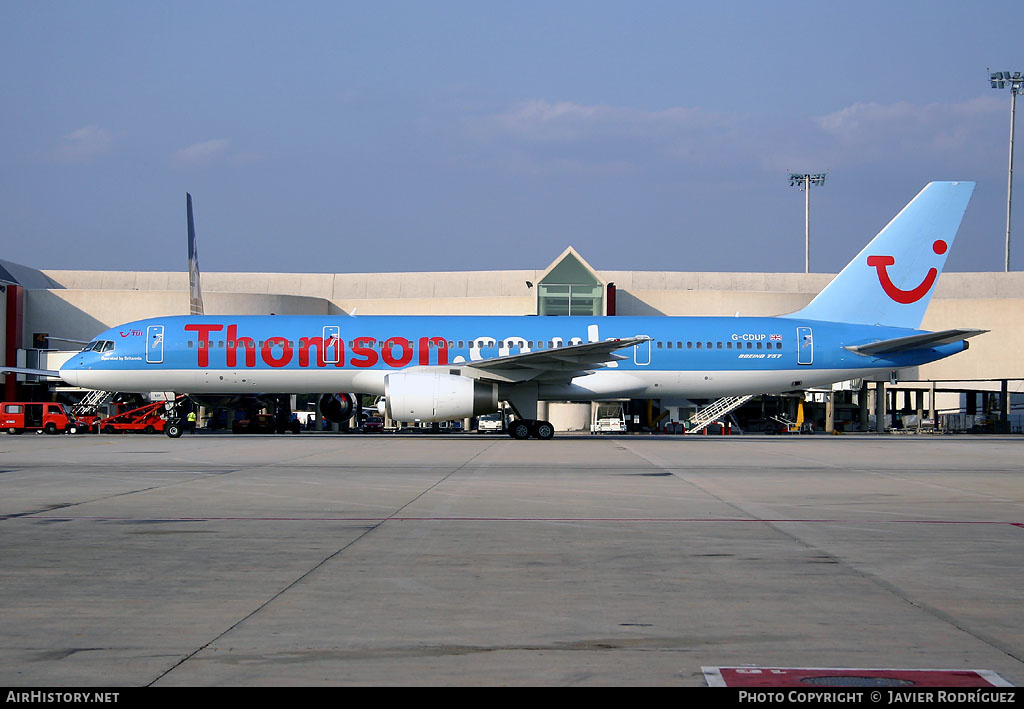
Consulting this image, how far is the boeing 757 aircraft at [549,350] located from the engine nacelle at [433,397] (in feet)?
0.14

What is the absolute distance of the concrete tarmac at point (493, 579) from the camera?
5.30 metres

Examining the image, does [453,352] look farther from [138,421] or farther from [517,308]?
[517,308]

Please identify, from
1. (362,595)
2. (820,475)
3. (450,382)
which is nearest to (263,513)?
(362,595)

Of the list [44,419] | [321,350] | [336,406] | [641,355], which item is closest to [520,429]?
[641,355]

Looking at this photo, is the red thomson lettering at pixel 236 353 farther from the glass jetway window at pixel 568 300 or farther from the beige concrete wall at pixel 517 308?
the beige concrete wall at pixel 517 308

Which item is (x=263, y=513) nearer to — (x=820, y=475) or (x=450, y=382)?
(x=820, y=475)

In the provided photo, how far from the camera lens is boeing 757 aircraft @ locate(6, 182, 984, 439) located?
103ft

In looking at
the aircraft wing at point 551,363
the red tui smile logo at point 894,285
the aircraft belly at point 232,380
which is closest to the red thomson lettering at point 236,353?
the aircraft belly at point 232,380

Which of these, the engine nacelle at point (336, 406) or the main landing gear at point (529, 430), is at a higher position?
the engine nacelle at point (336, 406)

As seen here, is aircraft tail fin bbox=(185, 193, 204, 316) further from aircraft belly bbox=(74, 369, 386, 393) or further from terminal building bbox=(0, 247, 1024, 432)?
aircraft belly bbox=(74, 369, 386, 393)

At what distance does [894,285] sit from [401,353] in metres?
17.7

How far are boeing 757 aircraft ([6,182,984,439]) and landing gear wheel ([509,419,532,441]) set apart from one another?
0.07 metres

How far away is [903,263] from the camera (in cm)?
3491

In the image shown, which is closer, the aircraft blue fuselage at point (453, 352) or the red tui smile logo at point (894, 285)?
the aircraft blue fuselage at point (453, 352)
